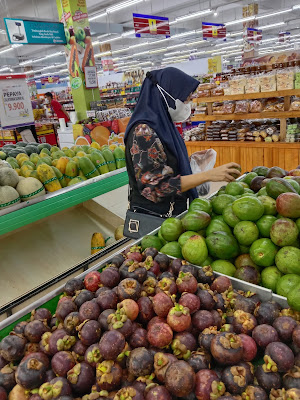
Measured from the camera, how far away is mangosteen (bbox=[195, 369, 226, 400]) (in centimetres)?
83

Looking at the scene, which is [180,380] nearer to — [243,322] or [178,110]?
[243,322]

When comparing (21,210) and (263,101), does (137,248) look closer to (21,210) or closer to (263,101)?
(21,210)

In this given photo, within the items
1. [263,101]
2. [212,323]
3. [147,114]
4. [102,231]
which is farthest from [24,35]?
[212,323]

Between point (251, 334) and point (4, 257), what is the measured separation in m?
2.10

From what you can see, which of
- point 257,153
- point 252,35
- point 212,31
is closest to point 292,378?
point 257,153

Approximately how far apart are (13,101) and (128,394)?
13.9 ft

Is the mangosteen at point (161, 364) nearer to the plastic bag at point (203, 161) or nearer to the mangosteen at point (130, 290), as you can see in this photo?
the mangosteen at point (130, 290)

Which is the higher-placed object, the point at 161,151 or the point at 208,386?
the point at 161,151

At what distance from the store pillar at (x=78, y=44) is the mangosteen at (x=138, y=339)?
794 centimetres

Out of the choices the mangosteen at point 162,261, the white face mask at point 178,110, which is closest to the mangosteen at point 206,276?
the mangosteen at point 162,261

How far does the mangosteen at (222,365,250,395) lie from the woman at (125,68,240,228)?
1.15 m

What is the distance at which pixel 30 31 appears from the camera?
22.9 feet

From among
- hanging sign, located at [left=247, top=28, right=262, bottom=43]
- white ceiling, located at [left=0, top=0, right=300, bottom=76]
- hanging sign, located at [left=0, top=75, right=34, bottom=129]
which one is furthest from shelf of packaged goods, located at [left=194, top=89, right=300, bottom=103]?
hanging sign, located at [left=247, top=28, right=262, bottom=43]

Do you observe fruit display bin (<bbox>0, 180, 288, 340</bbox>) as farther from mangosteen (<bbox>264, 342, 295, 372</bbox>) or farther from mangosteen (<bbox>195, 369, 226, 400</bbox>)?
mangosteen (<bbox>195, 369, 226, 400</bbox>)
